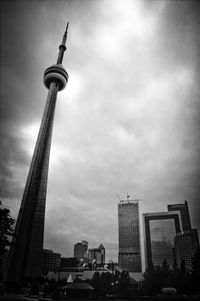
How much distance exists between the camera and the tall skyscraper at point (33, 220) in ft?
298

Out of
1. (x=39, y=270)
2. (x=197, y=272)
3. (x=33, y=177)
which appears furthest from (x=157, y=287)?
(x=33, y=177)

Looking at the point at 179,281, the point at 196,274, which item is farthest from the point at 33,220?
the point at 196,274

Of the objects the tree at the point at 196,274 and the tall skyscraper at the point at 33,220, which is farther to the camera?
the tall skyscraper at the point at 33,220

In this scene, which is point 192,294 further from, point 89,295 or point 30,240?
point 30,240

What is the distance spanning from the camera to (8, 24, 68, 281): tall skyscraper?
9088 cm

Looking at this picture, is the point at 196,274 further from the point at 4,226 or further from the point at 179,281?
the point at 4,226

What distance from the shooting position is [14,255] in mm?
91500

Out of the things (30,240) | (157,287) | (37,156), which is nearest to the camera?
(157,287)

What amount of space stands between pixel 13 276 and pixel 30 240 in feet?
44.6

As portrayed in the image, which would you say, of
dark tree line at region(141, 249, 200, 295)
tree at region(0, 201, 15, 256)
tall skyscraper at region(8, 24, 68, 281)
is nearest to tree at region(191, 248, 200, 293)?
dark tree line at region(141, 249, 200, 295)

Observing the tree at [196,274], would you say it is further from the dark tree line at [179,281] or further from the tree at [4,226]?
the tree at [4,226]

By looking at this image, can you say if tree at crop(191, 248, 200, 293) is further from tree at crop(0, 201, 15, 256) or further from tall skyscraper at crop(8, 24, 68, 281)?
tall skyscraper at crop(8, 24, 68, 281)

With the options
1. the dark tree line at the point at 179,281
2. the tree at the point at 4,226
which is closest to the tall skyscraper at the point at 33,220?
the dark tree line at the point at 179,281

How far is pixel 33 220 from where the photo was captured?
96.1 m
